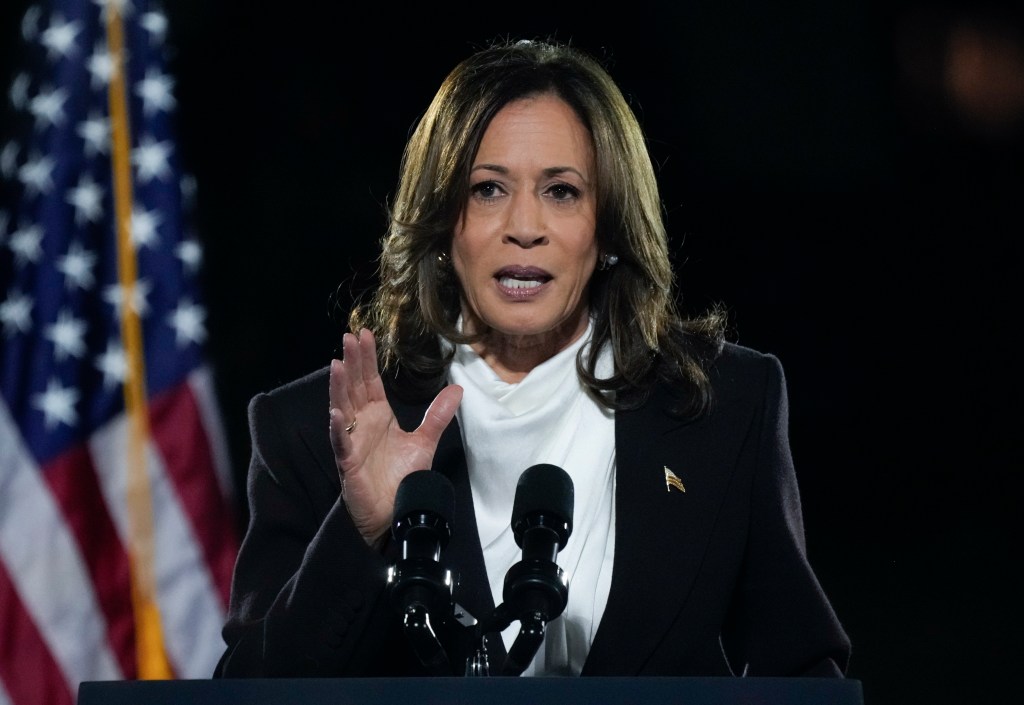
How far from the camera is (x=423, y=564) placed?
113 cm

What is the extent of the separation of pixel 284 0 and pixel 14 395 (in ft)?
3.71

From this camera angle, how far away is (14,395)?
2869mm

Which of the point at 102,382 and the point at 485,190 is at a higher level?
the point at 485,190

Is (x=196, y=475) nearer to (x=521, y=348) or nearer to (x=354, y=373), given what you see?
(x=521, y=348)

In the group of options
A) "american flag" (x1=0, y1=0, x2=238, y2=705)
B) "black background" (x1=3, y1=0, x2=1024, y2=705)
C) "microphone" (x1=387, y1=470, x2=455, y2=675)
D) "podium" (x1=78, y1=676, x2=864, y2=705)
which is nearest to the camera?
"podium" (x1=78, y1=676, x2=864, y2=705)

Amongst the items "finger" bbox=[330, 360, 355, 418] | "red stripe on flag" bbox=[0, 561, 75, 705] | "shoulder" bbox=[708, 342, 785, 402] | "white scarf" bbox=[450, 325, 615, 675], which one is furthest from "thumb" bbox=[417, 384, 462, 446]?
"red stripe on flag" bbox=[0, 561, 75, 705]

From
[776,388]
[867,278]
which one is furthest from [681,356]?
[867,278]

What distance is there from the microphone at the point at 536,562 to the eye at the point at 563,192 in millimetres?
778

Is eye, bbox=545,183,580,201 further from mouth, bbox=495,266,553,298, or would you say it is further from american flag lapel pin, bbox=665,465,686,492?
american flag lapel pin, bbox=665,465,686,492

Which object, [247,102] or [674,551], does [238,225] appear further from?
[674,551]

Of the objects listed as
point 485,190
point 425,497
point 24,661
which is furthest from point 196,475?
point 425,497

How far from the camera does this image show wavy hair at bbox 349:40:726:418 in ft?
6.34

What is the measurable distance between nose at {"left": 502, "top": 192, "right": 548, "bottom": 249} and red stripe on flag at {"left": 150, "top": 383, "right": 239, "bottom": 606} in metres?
1.37

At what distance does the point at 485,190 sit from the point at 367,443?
58cm
